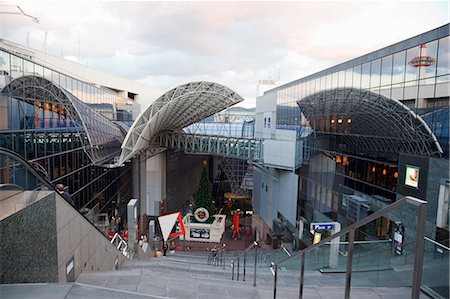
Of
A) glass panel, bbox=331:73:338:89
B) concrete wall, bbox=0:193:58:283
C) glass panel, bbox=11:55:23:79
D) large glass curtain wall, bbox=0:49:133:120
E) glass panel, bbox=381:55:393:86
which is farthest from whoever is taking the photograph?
glass panel, bbox=331:73:338:89

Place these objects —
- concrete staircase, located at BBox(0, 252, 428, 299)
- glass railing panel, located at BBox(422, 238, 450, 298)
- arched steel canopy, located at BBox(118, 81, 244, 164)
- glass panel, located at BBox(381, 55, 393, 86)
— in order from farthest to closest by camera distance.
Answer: arched steel canopy, located at BBox(118, 81, 244, 164) → glass panel, located at BBox(381, 55, 393, 86) → concrete staircase, located at BBox(0, 252, 428, 299) → glass railing panel, located at BBox(422, 238, 450, 298)

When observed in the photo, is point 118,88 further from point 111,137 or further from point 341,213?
point 341,213

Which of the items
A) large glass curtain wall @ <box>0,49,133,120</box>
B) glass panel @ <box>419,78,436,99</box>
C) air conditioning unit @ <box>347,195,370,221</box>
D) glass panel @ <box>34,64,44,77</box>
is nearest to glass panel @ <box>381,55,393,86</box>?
glass panel @ <box>419,78,436,99</box>

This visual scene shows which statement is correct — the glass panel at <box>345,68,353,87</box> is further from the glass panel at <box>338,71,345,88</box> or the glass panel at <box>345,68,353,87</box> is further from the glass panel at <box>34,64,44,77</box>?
the glass panel at <box>34,64,44,77</box>

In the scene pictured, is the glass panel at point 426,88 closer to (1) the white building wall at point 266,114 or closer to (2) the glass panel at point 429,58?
(2) the glass panel at point 429,58

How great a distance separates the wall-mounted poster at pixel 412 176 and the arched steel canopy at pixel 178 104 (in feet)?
46.9

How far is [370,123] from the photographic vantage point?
708 inches

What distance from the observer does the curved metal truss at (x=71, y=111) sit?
615 inches

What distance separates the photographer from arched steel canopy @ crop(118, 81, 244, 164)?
2445 centimetres

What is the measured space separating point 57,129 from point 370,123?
17648mm

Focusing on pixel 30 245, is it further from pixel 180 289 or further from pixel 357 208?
pixel 357 208

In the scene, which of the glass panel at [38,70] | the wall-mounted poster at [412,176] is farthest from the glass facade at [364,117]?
the glass panel at [38,70]

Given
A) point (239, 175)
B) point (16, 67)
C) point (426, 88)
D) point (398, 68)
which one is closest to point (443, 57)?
point (426, 88)

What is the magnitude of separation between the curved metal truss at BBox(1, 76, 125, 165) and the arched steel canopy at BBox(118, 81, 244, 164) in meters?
1.90
